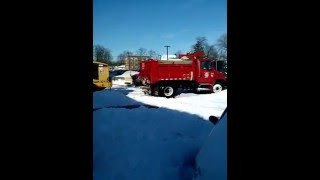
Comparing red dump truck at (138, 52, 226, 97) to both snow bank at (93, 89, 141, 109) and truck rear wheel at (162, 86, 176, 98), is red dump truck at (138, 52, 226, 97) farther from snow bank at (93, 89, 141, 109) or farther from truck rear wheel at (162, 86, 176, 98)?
snow bank at (93, 89, 141, 109)

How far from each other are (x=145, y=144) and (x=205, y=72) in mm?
13391

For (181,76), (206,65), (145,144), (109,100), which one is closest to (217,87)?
(206,65)

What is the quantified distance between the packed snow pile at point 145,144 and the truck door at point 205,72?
12.0 metres

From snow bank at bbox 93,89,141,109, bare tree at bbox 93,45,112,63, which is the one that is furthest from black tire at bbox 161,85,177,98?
bare tree at bbox 93,45,112,63

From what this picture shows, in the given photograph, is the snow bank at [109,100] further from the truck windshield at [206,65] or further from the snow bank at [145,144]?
the truck windshield at [206,65]

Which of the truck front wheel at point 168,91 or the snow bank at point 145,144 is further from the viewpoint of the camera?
the truck front wheel at point 168,91

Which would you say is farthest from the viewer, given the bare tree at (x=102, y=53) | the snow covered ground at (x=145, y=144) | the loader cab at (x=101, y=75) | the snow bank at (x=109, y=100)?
the bare tree at (x=102, y=53)

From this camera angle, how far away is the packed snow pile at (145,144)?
3775 mm

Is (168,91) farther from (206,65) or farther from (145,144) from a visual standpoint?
(145,144)

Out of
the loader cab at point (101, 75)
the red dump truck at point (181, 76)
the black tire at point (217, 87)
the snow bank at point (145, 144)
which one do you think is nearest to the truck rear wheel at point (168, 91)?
the red dump truck at point (181, 76)

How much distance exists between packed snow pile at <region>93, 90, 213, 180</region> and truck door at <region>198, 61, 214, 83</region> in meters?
12.0

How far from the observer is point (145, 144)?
166 inches
